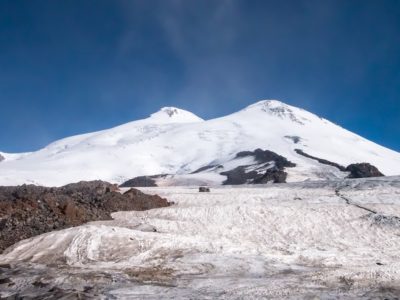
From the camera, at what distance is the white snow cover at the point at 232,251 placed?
1259 cm

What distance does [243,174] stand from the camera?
7775 centimetres

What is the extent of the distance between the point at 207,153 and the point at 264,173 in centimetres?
6552

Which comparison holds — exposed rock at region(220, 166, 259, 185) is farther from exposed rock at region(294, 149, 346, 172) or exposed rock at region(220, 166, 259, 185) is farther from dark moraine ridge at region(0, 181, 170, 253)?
dark moraine ridge at region(0, 181, 170, 253)

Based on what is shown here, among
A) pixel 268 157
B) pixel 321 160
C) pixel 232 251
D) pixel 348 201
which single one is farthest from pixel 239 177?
pixel 232 251

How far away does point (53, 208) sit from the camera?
2022 cm

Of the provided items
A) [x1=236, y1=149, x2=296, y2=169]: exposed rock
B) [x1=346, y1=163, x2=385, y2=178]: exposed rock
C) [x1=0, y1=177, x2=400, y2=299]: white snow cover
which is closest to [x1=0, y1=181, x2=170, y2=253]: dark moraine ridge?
[x1=0, y1=177, x2=400, y2=299]: white snow cover

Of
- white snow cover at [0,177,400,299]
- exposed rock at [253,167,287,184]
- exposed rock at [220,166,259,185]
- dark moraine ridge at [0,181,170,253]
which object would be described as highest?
exposed rock at [220,166,259,185]

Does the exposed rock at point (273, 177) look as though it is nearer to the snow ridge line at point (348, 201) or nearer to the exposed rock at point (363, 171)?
the exposed rock at point (363, 171)

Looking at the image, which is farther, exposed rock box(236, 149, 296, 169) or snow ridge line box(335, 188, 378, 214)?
exposed rock box(236, 149, 296, 169)

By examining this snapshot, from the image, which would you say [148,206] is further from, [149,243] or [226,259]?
[226,259]

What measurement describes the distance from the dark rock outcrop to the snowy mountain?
1.66 feet

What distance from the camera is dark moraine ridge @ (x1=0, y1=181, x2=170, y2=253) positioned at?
1866 cm

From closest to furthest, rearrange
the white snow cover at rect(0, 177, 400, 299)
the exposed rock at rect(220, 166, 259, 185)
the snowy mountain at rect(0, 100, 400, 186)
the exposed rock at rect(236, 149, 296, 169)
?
the white snow cover at rect(0, 177, 400, 299) → the exposed rock at rect(220, 166, 259, 185) → the exposed rock at rect(236, 149, 296, 169) → the snowy mountain at rect(0, 100, 400, 186)

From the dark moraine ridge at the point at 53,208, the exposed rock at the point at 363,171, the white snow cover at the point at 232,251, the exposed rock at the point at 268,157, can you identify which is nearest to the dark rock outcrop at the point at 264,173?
the exposed rock at the point at 268,157
